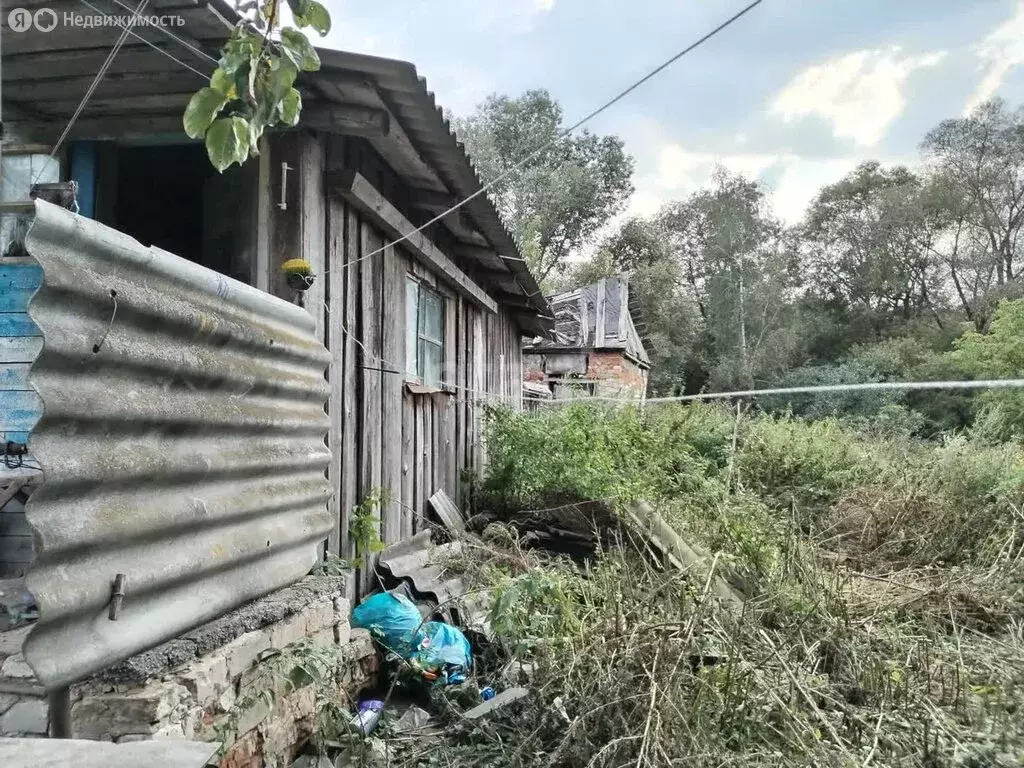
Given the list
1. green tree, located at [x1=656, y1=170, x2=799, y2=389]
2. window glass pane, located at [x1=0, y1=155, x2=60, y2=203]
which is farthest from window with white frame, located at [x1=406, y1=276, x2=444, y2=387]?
green tree, located at [x1=656, y1=170, x2=799, y2=389]

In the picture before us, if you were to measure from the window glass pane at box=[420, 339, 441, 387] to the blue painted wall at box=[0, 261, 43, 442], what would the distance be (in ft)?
9.39

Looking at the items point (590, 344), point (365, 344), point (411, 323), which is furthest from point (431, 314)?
point (590, 344)

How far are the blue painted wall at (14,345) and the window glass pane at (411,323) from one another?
2.50 m

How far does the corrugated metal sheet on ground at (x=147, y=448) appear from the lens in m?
1.51

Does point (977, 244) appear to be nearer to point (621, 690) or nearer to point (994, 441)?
point (994, 441)

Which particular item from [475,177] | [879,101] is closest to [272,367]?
[475,177]

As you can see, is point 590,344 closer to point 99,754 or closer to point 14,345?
point 14,345

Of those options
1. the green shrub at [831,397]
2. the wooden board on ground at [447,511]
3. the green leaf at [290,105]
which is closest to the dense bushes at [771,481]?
the wooden board on ground at [447,511]

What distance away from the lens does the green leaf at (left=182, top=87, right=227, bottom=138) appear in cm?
145

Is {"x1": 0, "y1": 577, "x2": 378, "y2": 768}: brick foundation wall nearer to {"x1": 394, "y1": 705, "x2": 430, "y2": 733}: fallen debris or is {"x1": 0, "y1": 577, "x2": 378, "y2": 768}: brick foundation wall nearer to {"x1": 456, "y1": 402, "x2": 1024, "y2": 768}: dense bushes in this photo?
{"x1": 394, "y1": 705, "x2": 430, "y2": 733}: fallen debris

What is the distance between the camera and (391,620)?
369 cm

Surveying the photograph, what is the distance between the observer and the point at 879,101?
48.6 ft

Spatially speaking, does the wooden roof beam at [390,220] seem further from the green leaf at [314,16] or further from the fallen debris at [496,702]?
→ the fallen debris at [496,702]

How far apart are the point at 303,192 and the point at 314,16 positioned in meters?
2.14
